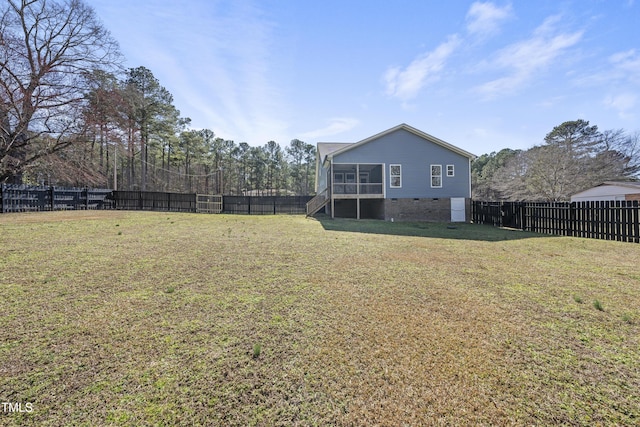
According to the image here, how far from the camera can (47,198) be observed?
15969mm

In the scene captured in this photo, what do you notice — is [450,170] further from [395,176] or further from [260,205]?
[260,205]

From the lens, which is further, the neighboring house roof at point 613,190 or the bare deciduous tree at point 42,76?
the neighboring house roof at point 613,190

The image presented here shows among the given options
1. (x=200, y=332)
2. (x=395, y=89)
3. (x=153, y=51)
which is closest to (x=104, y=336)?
(x=200, y=332)

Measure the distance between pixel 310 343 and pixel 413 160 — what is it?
1757 centimetres

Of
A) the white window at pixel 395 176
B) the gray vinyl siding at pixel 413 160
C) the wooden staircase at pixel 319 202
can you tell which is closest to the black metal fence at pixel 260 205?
the wooden staircase at pixel 319 202

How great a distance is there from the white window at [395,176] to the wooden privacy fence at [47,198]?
20.9 meters

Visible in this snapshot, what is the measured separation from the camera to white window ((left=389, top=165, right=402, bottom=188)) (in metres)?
18.2

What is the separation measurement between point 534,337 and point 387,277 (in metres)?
2.32

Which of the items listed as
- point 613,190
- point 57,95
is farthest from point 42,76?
point 613,190

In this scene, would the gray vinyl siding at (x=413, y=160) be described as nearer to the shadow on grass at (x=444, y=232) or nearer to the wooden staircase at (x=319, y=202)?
the wooden staircase at (x=319, y=202)

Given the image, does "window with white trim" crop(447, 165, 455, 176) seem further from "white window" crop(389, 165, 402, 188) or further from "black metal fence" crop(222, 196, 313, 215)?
"black metal fence" crop(222, 196, 313, 215)

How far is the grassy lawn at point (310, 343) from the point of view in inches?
74.5

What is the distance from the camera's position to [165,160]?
149 feet

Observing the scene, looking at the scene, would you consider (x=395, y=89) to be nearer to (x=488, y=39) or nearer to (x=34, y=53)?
(x=488, y=39)
